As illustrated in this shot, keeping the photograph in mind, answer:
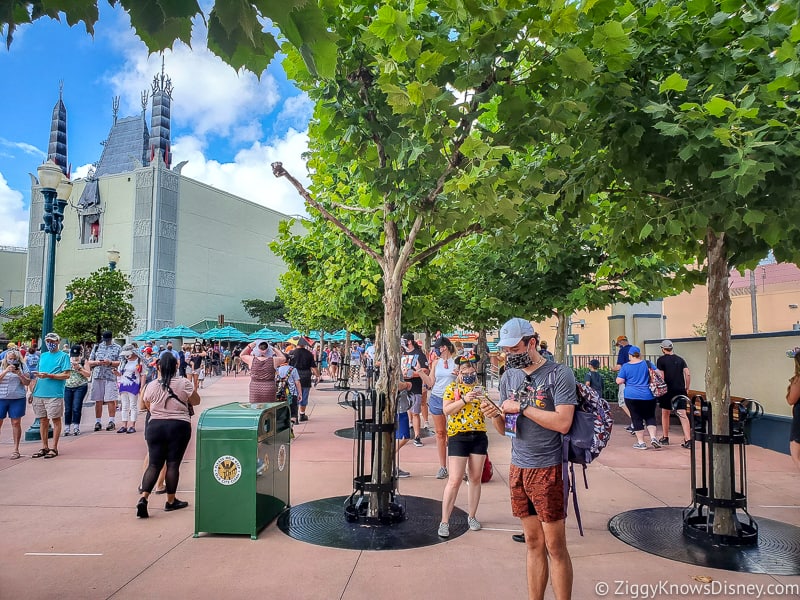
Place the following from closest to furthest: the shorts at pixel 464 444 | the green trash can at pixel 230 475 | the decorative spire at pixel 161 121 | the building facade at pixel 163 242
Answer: the green trash can at pixel 230 475 < the shorts at pixel 464 444 < the building facade at pixel 163 242 < the decorative spire at pixel 161 121

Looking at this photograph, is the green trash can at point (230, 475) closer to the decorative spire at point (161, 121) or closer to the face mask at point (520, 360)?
the face mask at point (520, 360)

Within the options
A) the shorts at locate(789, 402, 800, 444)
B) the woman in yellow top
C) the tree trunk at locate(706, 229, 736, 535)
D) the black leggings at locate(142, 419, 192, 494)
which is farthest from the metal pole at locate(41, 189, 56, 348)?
the shorts at locate(789, 402, 800, 444)

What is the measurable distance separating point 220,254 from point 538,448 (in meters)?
58.6

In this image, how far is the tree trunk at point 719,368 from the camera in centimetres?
550

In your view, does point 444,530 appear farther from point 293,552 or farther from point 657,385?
point 657,385

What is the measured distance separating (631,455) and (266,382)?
6.15 meters

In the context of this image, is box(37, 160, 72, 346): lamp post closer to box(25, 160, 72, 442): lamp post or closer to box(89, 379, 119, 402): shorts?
box(25, 160, 72, 442): lamp post

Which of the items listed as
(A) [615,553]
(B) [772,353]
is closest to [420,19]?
(A) [615,553]

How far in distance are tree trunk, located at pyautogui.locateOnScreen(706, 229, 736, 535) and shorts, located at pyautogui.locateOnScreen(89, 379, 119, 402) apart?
11070mm

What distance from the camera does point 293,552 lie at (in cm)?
503

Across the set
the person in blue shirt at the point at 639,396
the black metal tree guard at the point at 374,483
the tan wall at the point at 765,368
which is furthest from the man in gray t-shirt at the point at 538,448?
the tan wall at the point at 765,368

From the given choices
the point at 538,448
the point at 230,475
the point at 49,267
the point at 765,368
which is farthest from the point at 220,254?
the point at 538,448

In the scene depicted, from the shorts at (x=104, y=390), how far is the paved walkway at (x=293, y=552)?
3.79 meters

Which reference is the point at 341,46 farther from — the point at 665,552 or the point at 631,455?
the point at 631,455
